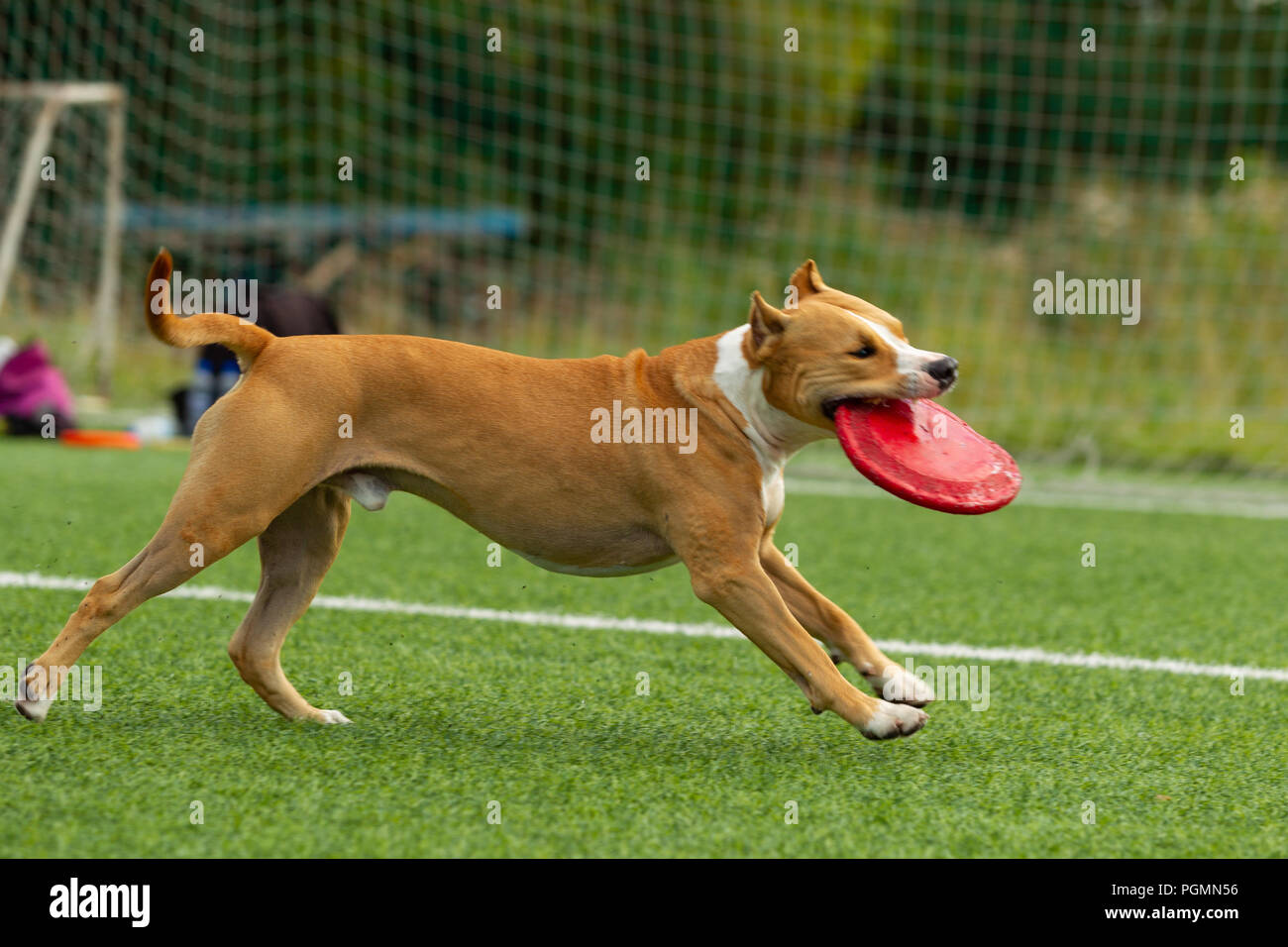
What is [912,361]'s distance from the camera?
3.49m

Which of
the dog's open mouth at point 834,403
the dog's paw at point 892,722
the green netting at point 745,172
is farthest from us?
the green netting at point 745,172

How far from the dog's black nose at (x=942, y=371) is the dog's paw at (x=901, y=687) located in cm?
67

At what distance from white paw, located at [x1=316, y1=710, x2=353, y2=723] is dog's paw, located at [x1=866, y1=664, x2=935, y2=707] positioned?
122cm

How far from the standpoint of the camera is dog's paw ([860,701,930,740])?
3395mm

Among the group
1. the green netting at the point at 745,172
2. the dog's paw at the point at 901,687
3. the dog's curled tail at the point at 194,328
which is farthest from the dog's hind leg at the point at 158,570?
the green netting at the point at 745,172

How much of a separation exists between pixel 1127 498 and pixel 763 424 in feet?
18.5

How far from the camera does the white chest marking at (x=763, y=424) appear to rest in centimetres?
361

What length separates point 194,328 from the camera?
3580 millimetres

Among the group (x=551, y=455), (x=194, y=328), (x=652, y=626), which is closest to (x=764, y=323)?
(x=551, y=455)

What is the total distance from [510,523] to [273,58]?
35.5 ft

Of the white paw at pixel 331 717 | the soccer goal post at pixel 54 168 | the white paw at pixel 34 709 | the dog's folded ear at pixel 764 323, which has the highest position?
the dog's folded ear at pixel 764 323

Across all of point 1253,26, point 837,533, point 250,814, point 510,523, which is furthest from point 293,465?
point 1253,26

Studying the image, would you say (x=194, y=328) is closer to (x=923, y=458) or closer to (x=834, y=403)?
(x=834, y=403)

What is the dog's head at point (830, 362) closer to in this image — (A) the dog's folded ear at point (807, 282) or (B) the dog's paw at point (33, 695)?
(A) the dog's folded ear at point (807, 282)
